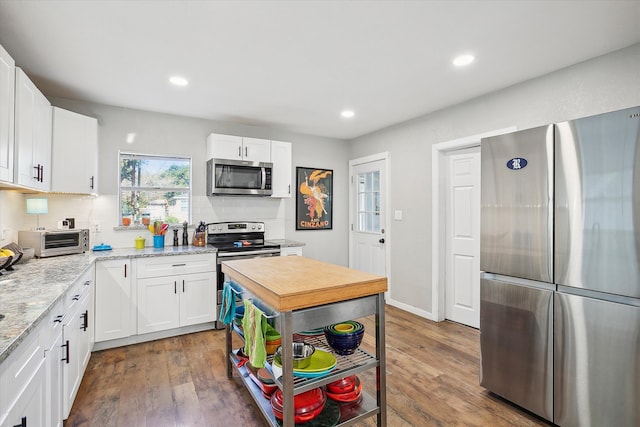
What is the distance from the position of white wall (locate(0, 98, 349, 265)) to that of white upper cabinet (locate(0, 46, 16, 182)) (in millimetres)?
879

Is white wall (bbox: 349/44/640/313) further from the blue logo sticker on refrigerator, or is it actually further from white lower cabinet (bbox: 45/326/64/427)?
white lower cabinet (bbox: 45/326/64/427)

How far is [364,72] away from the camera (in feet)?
8.95

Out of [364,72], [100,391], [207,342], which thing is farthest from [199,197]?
[364,72]

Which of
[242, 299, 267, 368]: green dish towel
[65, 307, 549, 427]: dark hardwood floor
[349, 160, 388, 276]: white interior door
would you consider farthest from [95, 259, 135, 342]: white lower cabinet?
[349, 160, 388, 276]: white interior door

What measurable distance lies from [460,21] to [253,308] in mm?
2132

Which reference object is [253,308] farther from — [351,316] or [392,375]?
[392,375]

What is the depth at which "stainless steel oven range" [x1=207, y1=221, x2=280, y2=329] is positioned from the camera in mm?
3543

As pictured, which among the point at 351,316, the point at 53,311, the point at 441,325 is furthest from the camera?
the point at 441,325

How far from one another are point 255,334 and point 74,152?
8.79ft

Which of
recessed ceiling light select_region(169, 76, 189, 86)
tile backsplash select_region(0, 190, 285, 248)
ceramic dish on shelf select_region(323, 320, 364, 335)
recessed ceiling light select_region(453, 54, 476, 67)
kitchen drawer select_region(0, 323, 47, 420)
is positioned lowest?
ceramic dish on shelf select_region(323, 320, 364, 335)

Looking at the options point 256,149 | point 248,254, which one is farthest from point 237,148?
point 248,254

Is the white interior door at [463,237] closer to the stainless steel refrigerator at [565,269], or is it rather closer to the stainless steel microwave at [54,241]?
the stainless steel refrigerator at [565,269]

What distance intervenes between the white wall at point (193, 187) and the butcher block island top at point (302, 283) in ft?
7.11

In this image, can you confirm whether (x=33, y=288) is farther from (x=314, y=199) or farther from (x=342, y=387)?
(x=314, y=199)
